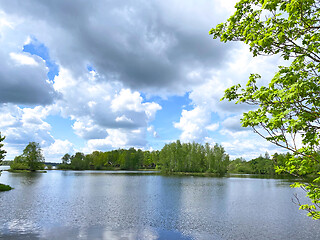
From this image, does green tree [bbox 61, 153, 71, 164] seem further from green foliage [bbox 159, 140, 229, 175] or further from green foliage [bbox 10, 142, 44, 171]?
green foliage [bbox 159, 140, 229, 175]

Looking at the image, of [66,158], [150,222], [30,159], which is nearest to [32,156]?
[30,159]

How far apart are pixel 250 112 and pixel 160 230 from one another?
57.7 feet

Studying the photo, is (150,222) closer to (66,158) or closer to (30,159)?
(30,159)

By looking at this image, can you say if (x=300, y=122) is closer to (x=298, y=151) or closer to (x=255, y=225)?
(x=298, y=151)

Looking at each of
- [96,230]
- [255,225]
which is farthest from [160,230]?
[255,225]

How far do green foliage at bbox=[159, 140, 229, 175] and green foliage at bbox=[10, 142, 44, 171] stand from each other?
2932 inches

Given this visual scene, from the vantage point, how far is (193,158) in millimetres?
137500

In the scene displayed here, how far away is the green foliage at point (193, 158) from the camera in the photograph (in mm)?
134625

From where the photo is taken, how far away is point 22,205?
1213 inches

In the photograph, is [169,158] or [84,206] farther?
[169,158]

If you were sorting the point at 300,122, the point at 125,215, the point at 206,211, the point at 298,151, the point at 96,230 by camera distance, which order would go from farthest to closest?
the point at 206,211 < the point at 125,215 < the point at 96,230 < the point at 298,151 < the point at 300,122

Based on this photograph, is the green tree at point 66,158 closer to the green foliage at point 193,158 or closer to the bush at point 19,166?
the bush at point 19,166

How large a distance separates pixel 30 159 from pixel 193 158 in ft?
316

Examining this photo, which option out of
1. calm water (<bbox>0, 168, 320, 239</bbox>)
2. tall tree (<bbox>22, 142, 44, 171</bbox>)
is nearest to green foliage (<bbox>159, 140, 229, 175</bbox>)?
tall tree (<bbox>22, 142, 44, 171</bbox>)
